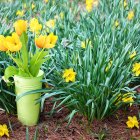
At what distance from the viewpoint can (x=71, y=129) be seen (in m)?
2.81

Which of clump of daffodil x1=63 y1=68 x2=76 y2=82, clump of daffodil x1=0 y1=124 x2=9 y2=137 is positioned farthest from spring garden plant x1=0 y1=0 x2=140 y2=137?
clump of daffodil x1=0 y1=124 x2=9 y2=137

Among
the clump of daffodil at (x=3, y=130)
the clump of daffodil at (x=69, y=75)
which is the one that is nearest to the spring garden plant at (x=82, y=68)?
the clump of daffodil at (x=69, y=75)

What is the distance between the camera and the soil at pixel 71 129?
2.74 m

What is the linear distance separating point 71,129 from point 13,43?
770 millimetres

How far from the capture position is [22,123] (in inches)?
112

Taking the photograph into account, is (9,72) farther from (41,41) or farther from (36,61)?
(41,41)

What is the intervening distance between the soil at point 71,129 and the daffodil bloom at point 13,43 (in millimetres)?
589

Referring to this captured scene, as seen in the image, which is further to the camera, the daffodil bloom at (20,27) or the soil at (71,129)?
the soil at (71,129)

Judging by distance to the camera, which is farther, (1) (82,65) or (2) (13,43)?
(1) (82,65)

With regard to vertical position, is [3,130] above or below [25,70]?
below

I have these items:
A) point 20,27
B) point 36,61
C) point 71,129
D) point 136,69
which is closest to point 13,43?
point 20,27

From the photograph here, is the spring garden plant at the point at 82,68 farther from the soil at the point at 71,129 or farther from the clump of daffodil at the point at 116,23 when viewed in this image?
the clump of daffodil at the point at 116,23

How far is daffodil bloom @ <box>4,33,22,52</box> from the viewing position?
8.27 feet

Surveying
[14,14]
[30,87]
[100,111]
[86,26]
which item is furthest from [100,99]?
[14,14]
